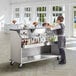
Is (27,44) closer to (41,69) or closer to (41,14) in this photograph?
(41,69)

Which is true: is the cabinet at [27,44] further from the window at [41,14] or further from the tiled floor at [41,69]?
the window at [41,14]

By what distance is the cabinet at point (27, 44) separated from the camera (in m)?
4.82

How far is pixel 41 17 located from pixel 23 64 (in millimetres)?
9361

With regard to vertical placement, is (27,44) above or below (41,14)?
below

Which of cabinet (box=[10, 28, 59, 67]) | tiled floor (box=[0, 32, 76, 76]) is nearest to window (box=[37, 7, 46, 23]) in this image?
cabinet (box=[10, 28, 59, 67])

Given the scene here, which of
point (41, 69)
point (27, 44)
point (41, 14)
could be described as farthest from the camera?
point (41, 14)

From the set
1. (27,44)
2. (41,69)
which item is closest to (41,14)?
(27,44)

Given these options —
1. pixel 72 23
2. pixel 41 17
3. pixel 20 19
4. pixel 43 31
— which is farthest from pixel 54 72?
pixel 20 19

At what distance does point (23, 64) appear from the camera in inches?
205

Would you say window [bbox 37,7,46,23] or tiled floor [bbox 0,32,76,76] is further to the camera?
window [bbox 37,7,46,23]

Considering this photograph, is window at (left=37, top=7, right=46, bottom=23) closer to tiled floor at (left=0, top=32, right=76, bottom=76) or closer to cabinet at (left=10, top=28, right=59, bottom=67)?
cabinet at (left=10, top=28, right=59, bottom=67)

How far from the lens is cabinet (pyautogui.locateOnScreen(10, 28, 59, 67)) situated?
4.82 m

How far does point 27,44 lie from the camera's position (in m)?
4.96

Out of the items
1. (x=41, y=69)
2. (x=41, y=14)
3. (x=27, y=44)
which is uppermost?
(x=41, y=14)
